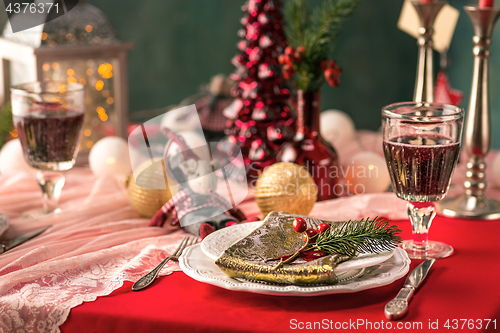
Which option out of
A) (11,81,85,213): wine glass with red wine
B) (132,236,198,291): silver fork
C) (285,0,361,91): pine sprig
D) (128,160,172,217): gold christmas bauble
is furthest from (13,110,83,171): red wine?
(285,0,361,91): pine sprig

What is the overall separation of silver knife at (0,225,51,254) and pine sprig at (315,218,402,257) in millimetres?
555

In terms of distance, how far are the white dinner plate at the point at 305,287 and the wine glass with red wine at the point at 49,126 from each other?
502 mm

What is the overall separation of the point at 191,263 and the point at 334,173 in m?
0.56

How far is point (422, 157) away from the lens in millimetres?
854

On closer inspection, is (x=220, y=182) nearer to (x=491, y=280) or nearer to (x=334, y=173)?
(x=334, y=173)

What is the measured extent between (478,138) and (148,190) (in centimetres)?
73

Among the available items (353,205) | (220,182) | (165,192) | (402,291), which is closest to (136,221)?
(165,192)

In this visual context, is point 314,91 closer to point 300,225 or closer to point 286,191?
point 286,191

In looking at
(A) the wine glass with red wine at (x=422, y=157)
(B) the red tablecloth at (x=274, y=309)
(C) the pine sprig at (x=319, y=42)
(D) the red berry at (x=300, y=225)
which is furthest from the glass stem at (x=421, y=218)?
(C) the pine sprig at (x=319, y=42)

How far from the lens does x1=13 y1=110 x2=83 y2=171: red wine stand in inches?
43.2

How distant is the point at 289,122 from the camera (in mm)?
1391

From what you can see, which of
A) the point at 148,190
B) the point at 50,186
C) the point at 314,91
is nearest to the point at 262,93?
the point at 314,91

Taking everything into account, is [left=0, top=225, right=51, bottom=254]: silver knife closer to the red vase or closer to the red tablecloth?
the red tablecloth

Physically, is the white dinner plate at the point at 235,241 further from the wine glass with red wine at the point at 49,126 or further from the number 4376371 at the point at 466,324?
the wine glass with red wine at the point at 49,126
